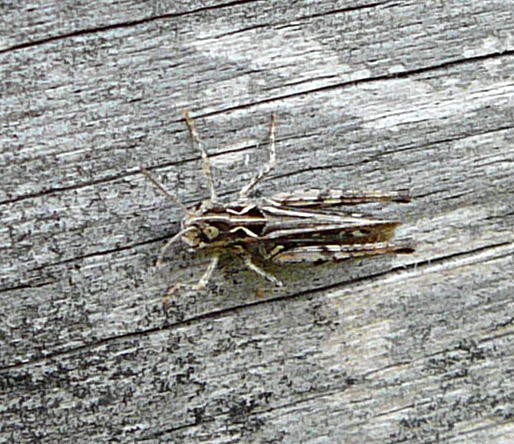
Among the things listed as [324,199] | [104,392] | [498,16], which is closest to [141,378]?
[104,392]

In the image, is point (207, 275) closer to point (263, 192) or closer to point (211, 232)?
point (211, 232)

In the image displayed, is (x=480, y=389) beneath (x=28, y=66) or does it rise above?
beneath

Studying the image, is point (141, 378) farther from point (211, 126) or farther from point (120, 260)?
point (211, 126)

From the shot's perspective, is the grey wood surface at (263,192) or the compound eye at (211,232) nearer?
the grey wood surface at (263,192)

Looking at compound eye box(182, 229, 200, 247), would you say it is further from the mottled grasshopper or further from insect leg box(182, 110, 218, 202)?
insect leg box(182, 110, 218, 202)

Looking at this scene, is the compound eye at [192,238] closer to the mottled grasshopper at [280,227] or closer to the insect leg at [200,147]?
the mottled grasshopper at [280,227]

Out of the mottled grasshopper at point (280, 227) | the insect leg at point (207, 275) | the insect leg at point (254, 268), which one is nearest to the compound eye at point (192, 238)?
the mottled grasshopper at point (280, 227)

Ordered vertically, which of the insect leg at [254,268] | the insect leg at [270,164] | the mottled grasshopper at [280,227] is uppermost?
the insect leg at [270,164]
